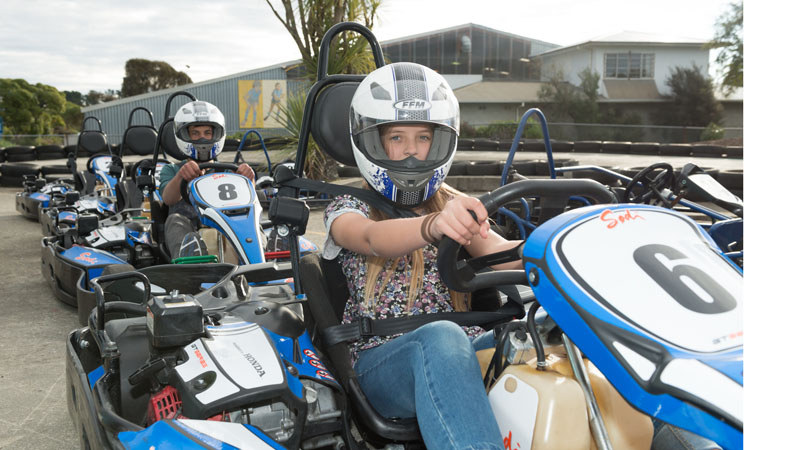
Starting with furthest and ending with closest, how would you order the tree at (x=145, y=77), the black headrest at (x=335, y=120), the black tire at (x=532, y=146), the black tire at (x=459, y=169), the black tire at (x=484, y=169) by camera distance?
the tree at (x=145, y=77) < the black tire at (x=532, y=146) < the black tire at (x=484, y=169) < the black tire at (x=459, y=169) < the black headrest at (x=335, y=120)

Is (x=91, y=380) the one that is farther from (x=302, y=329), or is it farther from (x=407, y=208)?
(x=407, y=208)

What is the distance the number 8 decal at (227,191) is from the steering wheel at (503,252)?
249cm

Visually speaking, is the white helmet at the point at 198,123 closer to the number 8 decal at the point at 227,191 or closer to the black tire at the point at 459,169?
the number 8 decal at the point at 227,191

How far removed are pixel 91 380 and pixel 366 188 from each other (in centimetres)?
86

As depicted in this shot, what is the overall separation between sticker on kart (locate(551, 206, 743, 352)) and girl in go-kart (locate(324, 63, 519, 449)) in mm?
379

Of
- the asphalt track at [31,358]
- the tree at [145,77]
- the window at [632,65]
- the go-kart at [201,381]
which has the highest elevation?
the tree at [145,77]

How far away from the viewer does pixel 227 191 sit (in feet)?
12.2

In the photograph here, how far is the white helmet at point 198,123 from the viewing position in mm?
4492

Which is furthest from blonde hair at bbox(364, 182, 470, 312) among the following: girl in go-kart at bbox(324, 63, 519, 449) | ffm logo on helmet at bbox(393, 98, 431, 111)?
ffm logo on helmet at bbox(393, 98, 431, 111)

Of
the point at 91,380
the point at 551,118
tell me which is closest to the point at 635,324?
the point at 91,380

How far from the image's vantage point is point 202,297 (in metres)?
1.94

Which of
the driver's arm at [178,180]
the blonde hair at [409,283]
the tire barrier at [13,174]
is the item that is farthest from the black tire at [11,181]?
the blonde hair at [409,283]

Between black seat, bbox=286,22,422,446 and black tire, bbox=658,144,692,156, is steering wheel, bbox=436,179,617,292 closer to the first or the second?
black seat, bbox=286,22,422,446

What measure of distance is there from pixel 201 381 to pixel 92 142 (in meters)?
7.28
